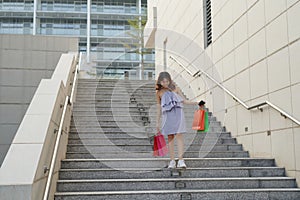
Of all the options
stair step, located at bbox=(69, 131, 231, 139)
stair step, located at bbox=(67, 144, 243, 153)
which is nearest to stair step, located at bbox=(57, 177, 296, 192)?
stair step, located at bbox=(67, 144, 243, 153)

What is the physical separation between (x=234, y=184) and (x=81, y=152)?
88.5 inches

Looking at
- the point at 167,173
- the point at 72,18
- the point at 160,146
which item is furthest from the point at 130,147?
the point at 72,18

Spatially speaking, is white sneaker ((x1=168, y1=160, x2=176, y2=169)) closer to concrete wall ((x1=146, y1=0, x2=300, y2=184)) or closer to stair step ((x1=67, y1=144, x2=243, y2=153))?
stair step ((x1=67, y1=144, x2=243, y2=153))

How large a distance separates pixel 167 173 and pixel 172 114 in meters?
0.76

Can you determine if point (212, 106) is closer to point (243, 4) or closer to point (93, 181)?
point (243, 4)

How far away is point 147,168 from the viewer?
16.8ft

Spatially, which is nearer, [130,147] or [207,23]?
[130,147]

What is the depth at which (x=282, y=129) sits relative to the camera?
16.9 feet

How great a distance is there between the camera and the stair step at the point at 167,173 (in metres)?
→ 4.89

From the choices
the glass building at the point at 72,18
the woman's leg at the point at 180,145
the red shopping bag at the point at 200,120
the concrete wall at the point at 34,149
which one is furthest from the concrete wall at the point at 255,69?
the glass building at the point at 72,18

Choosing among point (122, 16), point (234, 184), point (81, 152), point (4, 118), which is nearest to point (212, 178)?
point (234, 184)

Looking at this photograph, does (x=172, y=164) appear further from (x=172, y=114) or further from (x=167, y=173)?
(x=172, y=114)

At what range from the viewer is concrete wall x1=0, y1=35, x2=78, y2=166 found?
26.2ft

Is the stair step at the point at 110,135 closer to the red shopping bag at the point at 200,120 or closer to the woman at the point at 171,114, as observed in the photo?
the red shopping bag at the point at 200,120
